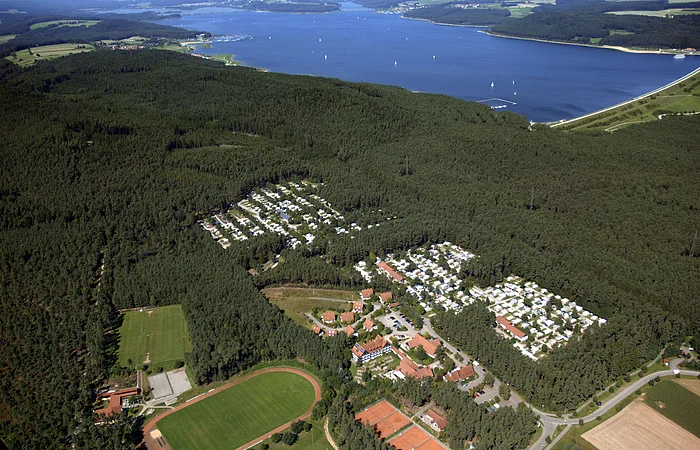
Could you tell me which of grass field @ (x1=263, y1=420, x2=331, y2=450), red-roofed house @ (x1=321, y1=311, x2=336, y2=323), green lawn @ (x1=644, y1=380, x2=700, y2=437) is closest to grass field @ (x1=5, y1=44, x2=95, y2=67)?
red-roofed house @ (x1=321, y1=311, x2=336, y2=323)

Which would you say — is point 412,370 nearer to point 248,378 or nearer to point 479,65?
point 248,378

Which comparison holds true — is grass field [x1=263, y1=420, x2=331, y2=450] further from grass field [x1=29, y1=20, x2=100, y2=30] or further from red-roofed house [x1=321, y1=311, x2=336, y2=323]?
grass field [x1=29, y1=20, x2=100, y2=30]

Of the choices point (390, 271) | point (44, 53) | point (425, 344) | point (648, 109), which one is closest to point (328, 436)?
point (425, 344)

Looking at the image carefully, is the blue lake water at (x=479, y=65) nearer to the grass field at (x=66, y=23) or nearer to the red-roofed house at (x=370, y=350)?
the grass field at (x=66, y=23)

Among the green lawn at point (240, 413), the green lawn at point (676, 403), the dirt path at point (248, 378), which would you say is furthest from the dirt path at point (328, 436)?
the green lawn at point (676, 403)

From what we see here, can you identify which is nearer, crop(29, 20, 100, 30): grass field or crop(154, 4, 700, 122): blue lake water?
crop(154, 4, 700, 122): blue lake water

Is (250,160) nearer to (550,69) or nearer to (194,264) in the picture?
(194,264)
